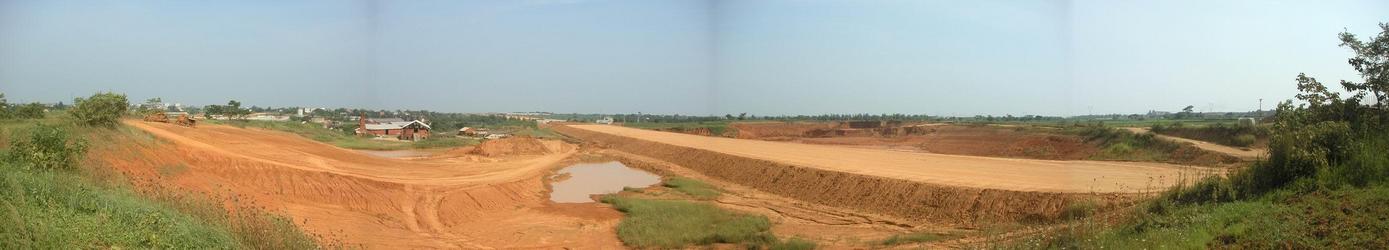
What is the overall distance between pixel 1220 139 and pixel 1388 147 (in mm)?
24903

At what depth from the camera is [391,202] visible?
15.2m

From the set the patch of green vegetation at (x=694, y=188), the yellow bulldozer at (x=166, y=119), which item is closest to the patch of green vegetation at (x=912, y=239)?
the patch of green vegetation at (x=694, y=188)

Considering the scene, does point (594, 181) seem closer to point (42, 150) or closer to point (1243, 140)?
point (42, 150)

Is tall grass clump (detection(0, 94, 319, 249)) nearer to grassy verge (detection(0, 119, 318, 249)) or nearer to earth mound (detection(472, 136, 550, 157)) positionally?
grassy verge (detection(0, 119, 318, 249))

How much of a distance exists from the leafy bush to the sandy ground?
2274mm

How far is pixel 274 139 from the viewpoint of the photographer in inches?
1021

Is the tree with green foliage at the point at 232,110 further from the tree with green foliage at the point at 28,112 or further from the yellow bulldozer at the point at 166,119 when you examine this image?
the tree with green foliage at the point at 28,112

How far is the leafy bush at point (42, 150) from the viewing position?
29.6 ft

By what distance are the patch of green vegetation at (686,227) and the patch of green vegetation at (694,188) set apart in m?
3.10

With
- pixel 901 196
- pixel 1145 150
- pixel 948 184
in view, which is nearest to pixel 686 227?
pixel 901 196

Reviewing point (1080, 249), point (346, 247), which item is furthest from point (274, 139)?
point (1080, 249)

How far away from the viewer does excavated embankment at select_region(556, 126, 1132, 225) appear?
12500 millimetres

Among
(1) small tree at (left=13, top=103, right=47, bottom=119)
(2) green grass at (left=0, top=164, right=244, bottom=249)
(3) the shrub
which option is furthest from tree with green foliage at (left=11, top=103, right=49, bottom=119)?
(3) the shrub

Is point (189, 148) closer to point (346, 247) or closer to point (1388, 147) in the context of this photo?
point (346, 247)
